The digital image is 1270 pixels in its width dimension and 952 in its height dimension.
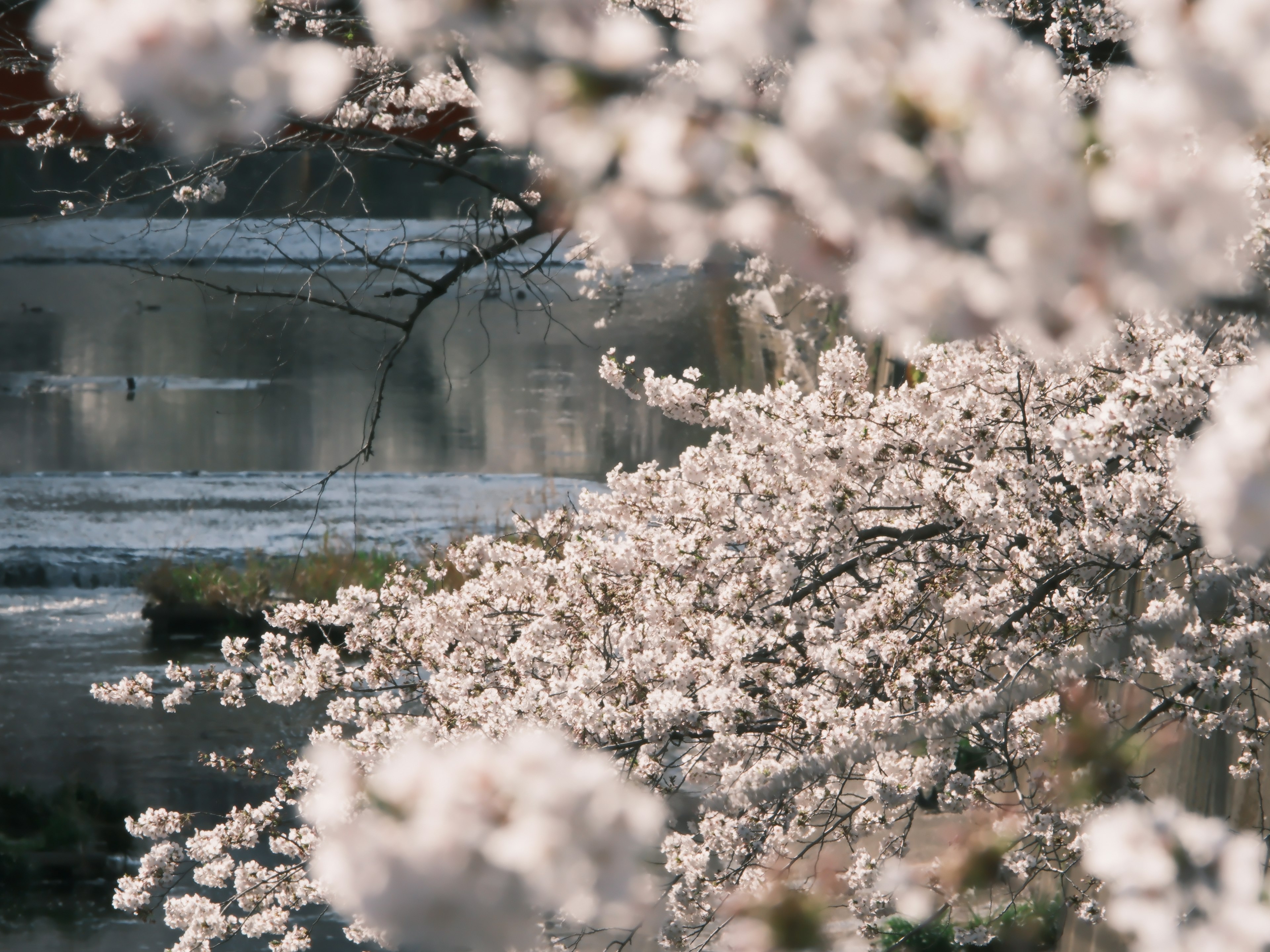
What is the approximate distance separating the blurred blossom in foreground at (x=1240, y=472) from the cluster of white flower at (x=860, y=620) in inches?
51.6

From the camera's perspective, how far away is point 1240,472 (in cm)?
97

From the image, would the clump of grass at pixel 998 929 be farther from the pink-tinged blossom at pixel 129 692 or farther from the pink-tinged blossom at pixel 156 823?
the pink-tinged blossom at pixel 129 692

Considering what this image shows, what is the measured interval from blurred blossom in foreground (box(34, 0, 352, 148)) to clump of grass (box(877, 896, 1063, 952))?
3318mm

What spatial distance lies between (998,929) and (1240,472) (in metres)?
3.25

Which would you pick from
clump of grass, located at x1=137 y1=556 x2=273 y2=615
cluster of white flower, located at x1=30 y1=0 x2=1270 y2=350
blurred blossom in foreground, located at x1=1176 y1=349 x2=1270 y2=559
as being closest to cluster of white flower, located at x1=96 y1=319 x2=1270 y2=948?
blurred blossom in foreground, located at x1=1176 y1=349 x2=1270 y2=559

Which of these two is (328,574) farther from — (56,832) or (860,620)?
(860,620)

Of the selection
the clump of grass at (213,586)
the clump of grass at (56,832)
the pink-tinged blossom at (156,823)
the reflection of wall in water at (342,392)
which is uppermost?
the reflection of wall in water at (342,392)

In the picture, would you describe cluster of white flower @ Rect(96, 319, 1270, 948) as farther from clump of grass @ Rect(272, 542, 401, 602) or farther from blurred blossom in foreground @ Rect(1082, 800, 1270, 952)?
clump of grass @ Rect(272, 542, 401, 602)

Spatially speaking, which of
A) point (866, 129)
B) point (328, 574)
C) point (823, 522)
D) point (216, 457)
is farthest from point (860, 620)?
point (216, 457)

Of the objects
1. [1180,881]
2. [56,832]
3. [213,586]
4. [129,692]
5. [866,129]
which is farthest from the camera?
[213,586]

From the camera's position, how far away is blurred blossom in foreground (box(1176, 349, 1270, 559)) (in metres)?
0.97

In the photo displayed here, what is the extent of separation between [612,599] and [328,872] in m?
3.16

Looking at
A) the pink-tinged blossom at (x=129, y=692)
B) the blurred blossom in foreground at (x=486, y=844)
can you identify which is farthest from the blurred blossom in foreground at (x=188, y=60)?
the pink-tinged blossom at (x=129, y=692)

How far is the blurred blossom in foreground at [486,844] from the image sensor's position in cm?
94
